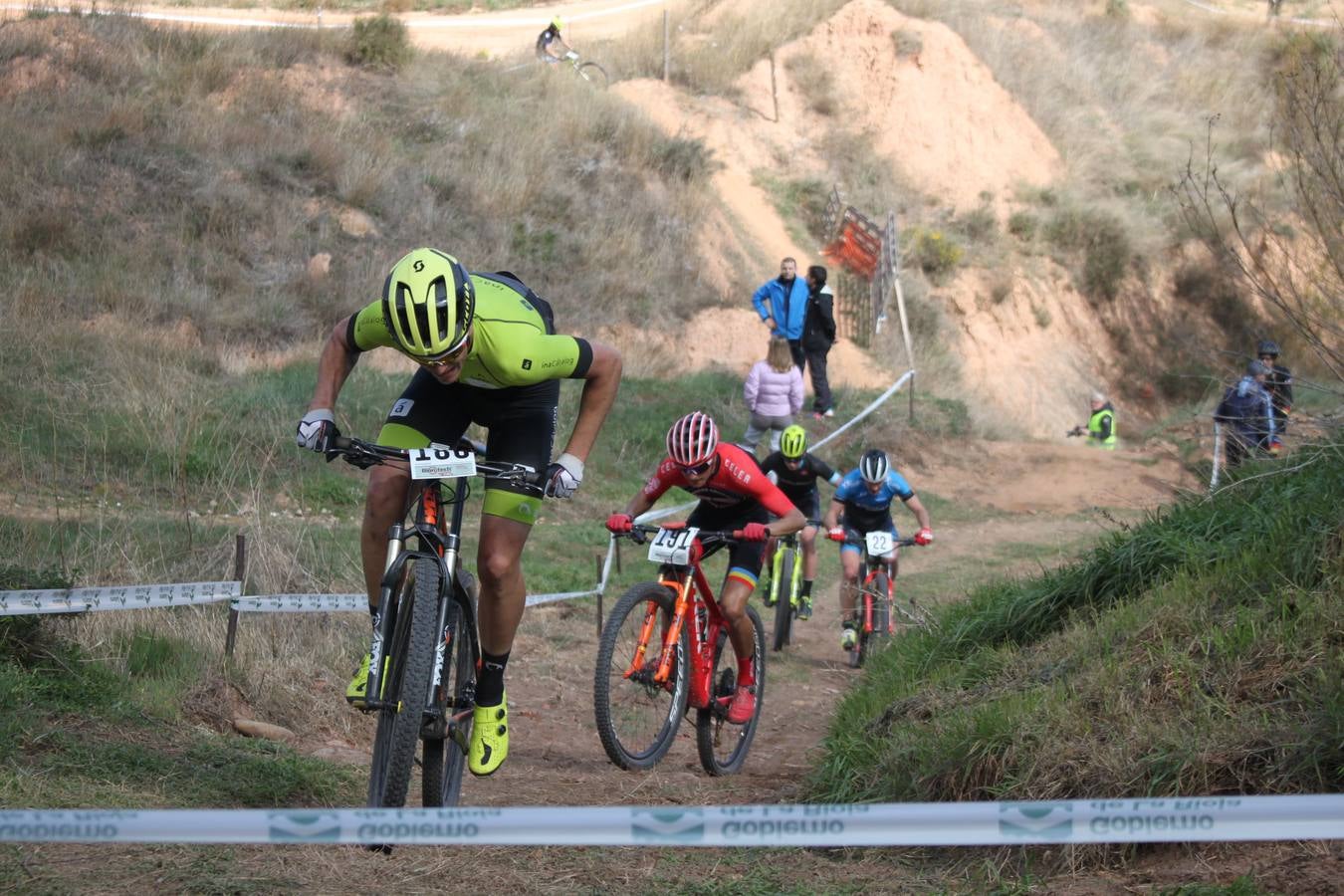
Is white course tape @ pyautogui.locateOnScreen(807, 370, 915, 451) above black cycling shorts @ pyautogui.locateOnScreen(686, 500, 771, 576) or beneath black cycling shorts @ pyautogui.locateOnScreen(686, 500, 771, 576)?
above

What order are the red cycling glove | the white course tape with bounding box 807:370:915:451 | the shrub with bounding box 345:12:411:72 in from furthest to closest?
1. the shrub with bounding box 345:12:411:72
2. the white course tape with bounding box 807:370:915:451
3. the red cycling glove

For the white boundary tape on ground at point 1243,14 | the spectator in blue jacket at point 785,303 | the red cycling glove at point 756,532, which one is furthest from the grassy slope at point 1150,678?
the white boundary tape on ground at point 1243,14

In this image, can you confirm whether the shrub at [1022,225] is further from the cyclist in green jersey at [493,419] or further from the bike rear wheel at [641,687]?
the cyclist in green jersey at [493,419]

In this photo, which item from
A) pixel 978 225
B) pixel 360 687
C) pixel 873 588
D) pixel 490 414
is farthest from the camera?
pixel 978 225

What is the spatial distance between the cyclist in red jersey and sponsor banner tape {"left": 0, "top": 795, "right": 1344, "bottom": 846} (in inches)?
148

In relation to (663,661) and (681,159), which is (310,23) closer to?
(681,159)

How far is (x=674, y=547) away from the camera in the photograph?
7133 millimetres

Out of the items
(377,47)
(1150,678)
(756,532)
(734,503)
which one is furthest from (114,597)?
(377,47)

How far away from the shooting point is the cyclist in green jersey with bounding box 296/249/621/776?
16.9 ft

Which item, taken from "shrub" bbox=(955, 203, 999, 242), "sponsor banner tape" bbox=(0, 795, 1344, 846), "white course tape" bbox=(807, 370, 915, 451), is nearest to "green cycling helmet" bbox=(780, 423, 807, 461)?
"sponsor banner tape" bbox=(0, 795, 1344, 846)

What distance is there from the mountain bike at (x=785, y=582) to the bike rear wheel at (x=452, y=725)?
561 cm

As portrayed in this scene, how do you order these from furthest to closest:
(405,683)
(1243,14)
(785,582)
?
(1243,14) < (785,582) < (405,683)

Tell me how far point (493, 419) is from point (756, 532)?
6.93 ft

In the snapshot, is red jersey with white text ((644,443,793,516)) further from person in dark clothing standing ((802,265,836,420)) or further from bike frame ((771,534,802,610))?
person in dark clothing standing ((802,265,836,420))
